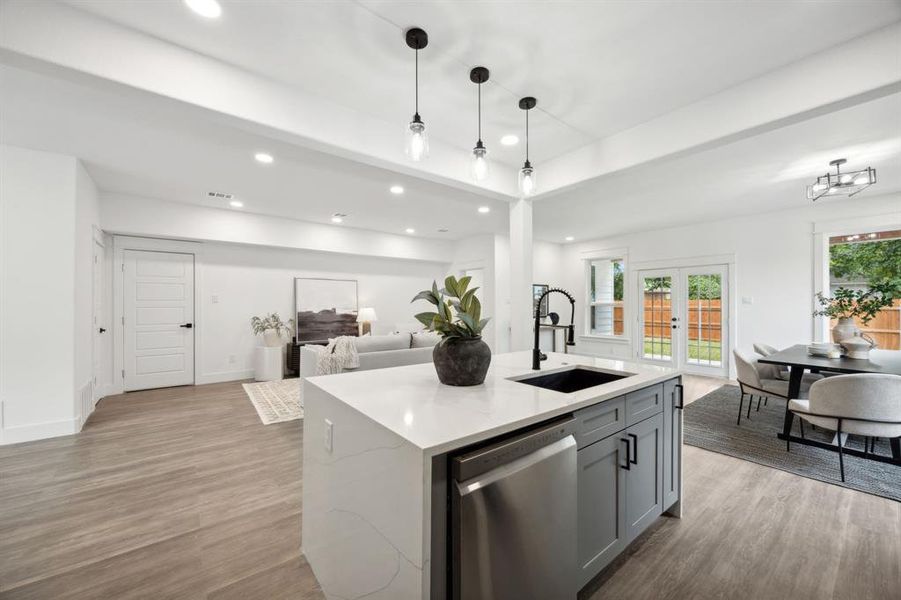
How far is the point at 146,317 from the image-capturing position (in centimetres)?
528

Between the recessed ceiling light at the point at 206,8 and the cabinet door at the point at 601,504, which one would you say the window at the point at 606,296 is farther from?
the recessed ceiling light at the point at 206,8

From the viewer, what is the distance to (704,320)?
6.19 m

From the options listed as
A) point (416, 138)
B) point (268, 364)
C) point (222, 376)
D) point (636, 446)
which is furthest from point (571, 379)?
point (222, 376)

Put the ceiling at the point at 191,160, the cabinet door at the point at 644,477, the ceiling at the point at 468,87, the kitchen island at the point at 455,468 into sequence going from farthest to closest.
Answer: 1. the ceiling at the point at 191,160
2. the ceiling at the point at 468,87
3. the cabinet door at the point at 644,477
4. the kitchen island at the point at 455,468

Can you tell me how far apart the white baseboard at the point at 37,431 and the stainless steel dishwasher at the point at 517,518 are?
4.32 m

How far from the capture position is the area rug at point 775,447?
2559 millimetres

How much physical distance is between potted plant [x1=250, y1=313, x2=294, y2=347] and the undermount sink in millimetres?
5235

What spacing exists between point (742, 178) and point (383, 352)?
448cm

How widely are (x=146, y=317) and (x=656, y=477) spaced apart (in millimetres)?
6572

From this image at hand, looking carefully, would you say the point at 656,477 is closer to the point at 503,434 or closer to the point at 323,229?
the point at 503,434

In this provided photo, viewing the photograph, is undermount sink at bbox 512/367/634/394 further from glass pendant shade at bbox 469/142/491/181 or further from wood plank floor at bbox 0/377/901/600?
glass pendant shade at bbox 469/142/491/181

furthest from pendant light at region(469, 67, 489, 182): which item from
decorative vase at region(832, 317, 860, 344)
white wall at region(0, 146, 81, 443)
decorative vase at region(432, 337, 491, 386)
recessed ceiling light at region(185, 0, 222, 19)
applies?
decorative vase at region(832, 317, 860, 344)

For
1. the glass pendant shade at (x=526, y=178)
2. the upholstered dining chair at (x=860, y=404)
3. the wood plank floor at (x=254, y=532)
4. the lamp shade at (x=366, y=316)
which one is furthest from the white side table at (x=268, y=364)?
the upholstered dining chair at (x=860, y=404)

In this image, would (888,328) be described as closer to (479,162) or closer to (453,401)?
(479,162)
